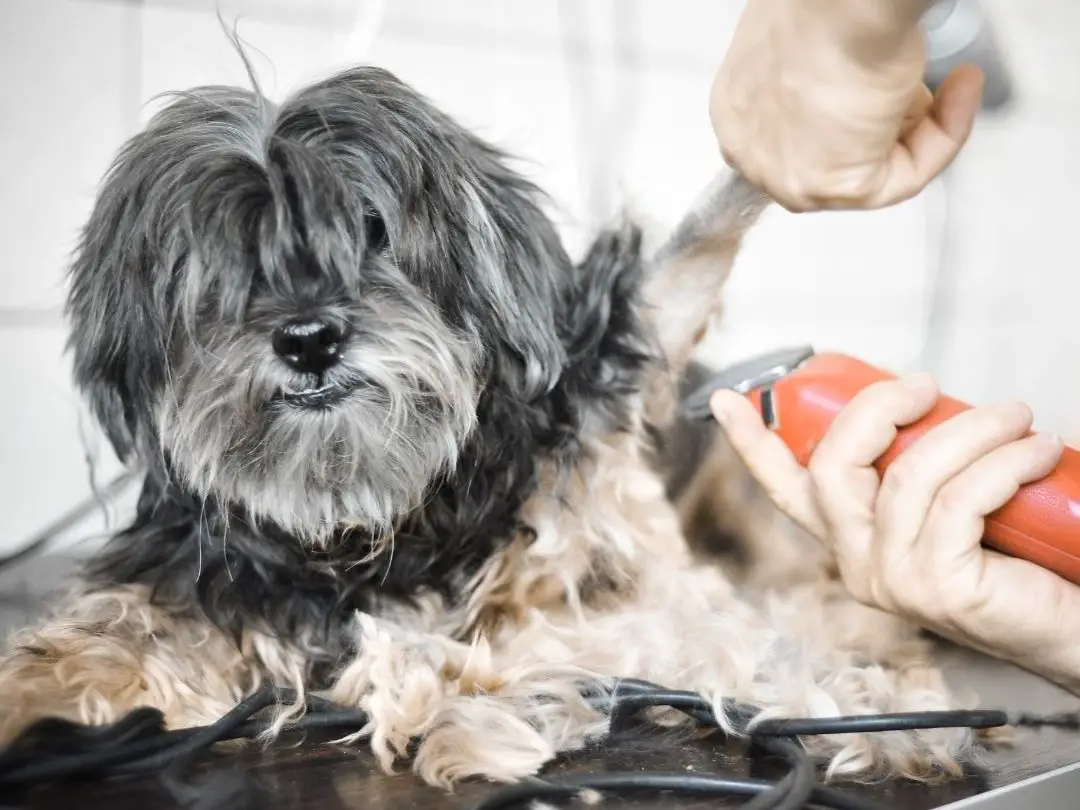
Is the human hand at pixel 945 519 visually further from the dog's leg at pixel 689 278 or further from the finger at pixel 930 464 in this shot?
the dog's leg at pixel 689 278

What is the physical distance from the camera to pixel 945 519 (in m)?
0.65

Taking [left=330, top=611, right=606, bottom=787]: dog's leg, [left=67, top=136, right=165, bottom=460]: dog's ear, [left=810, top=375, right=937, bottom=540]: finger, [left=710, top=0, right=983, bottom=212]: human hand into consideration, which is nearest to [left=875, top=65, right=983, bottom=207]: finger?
[left=710, top=0, right=983, bottom=212]: human hand

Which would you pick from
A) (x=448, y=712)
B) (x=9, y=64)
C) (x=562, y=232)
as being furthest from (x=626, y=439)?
(x=9, y=64)

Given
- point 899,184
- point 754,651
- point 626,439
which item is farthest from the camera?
point 626,439

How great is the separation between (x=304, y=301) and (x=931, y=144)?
43cm

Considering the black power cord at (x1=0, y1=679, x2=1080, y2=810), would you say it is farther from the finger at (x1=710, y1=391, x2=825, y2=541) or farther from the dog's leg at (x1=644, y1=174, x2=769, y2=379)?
the dog's leg at (x1=644, y1=174, x2=769, y2=379)

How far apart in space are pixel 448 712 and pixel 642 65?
59cm

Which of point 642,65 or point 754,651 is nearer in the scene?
point 754,651

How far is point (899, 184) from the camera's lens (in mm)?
657

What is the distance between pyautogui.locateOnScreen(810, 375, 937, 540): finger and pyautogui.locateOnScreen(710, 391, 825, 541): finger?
1.3 inches

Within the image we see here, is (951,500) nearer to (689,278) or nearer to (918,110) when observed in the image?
(918,110)

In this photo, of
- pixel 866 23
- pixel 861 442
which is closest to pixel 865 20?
pixel 866 23

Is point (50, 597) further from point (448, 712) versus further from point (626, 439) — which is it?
point (626, 439)

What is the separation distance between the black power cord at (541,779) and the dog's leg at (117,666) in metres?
0.03
